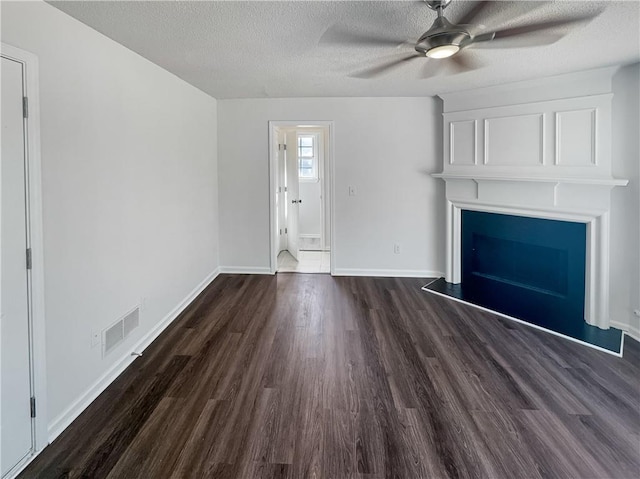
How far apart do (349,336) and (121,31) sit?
2.77 meters

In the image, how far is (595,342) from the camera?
3.02m

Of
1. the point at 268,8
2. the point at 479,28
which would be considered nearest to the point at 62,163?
the point at 268,8

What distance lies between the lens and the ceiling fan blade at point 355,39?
7.95 ft

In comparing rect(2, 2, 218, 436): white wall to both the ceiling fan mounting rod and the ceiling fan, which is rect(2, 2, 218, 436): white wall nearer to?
the ceiling fan

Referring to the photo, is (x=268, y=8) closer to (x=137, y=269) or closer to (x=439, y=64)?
(x=439, y=64)

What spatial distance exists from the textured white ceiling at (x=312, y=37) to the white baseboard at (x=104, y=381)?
2196mm

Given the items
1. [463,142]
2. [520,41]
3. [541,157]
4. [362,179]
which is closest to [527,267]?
[541,157]

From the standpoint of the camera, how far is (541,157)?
3.59m

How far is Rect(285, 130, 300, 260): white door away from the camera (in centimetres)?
621

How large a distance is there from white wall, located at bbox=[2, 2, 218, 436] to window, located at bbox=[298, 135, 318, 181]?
372cm

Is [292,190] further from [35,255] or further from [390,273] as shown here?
[35,255]

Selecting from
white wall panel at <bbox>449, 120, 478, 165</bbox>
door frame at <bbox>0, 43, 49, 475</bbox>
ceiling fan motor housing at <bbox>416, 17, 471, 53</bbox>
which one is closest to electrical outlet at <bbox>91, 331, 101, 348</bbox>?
door frame at <bbox>0, 43, 49, 475</bbox>

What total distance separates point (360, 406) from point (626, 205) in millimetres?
2882

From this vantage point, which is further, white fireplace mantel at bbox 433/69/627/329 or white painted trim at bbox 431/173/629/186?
white fireplace mantel at bbox 433/69/627/329
